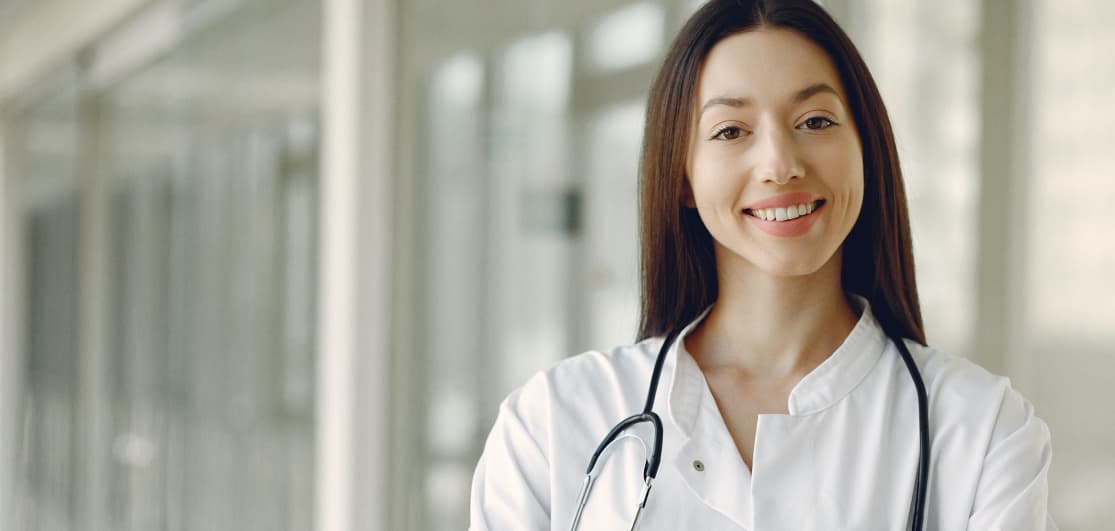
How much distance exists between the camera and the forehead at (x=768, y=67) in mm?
1089

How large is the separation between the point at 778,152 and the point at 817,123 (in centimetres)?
7

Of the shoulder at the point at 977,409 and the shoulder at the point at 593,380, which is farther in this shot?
the shoulder at the point at 593,380

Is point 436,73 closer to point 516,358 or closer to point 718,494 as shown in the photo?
point 516,358

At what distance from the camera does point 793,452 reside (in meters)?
1.11

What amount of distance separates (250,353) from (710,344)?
2.37 metres

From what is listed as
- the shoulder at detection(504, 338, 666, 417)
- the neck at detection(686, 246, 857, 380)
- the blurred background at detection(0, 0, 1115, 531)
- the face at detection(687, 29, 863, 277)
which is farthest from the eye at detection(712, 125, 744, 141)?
the blurred background at detection(0, 0, 1115, 531)

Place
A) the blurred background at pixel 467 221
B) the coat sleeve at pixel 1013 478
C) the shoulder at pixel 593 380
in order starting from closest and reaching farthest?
the coat sleeve at pixel 1013 478
the shoulder at pixel 593 380
the blurred background at pixel 467 221

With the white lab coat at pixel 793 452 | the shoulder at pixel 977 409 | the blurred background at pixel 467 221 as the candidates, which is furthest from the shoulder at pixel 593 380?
the blurred background at pixel 467 221

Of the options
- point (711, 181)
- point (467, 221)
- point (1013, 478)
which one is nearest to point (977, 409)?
point (1013, 478)

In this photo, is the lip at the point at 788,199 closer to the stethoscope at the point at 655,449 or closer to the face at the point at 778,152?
the face at the point at 778,152

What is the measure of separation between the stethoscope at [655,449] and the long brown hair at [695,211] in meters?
0.07

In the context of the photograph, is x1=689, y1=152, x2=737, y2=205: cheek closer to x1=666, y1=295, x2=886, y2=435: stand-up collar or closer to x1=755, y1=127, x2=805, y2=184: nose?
x1=755, y1=127, x2=805, y2=184: nose

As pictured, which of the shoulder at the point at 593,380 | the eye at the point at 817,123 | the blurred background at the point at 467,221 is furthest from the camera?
the blurred background at the point at 467,221

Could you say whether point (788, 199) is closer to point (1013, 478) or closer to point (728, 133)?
point (728, 133)
